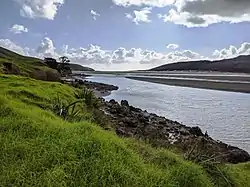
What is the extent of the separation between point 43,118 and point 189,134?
Answer: 15753 mm

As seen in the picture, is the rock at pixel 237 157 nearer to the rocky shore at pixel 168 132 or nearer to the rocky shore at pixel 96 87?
the rocky shore at pixel 168 132

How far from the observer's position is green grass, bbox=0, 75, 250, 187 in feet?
20.6

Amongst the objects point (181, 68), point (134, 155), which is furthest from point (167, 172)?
point (181, 68)

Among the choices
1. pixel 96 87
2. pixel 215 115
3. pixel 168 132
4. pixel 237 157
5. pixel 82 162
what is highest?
pixel 82 162

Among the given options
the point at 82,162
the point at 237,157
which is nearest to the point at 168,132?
the point at 237,157

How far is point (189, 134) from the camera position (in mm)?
23734

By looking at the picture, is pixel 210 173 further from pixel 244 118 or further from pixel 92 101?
pixel 244 118

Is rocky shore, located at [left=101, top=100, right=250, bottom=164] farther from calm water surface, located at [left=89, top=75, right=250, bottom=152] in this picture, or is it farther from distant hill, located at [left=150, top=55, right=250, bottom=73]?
distant hill, located at [left=150, top=55, right=250, bottom=73]

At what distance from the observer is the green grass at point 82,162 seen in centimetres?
628

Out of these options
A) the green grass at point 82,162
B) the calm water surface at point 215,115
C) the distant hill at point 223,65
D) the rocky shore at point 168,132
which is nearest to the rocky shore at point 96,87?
the calm water surface at point 215,115

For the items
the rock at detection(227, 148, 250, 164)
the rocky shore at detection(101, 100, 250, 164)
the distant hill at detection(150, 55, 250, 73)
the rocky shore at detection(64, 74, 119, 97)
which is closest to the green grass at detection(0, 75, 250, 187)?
the rock at detection(227, 148, 250, 164)

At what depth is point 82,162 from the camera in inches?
265

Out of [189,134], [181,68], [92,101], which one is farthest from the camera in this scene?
[181,68]

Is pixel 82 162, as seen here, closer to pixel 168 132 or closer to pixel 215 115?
pixel 168 132
